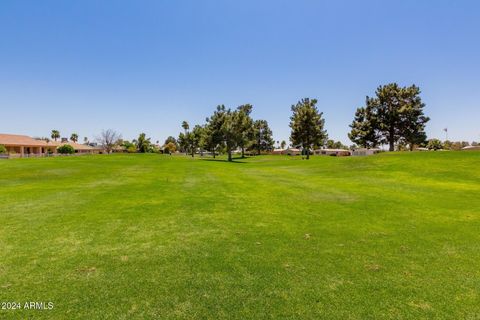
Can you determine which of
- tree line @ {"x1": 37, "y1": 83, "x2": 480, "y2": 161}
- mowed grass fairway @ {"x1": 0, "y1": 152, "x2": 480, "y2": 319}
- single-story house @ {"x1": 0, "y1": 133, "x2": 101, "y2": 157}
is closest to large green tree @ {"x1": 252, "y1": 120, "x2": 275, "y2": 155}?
tree line @ {"x1": 37, "y1": 83, "x2": 480, "y2": 161}

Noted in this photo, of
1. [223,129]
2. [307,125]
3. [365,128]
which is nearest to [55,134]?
[223,129]

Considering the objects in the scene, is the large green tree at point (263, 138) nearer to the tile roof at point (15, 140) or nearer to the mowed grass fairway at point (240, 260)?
the tile roof at point (15, 140)

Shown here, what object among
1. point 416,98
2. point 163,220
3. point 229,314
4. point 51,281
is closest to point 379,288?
point 229,314

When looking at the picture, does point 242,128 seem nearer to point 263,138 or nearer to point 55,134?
point 263,138

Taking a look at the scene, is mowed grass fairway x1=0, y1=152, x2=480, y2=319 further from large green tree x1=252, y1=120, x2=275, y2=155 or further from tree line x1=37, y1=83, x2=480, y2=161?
large green tree x1=252, y1=120, x2=275, y2=155

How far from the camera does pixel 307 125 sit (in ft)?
214

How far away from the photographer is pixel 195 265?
5.63 metres

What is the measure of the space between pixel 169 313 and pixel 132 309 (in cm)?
58

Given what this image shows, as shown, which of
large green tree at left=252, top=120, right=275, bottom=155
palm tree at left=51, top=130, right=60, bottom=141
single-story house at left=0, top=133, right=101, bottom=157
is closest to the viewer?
single-story house at left=0, top=133, right=101, bottom=157

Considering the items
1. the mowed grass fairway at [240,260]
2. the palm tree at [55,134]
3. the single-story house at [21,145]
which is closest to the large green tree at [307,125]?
the mowed grass fairway at [240,260]

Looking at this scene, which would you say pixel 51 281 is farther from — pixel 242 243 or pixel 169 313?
pixel 242 243

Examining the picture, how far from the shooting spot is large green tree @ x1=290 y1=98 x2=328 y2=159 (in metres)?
64.6

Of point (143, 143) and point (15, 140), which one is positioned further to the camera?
point (143, 143)

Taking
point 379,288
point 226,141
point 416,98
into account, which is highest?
point 416,98
